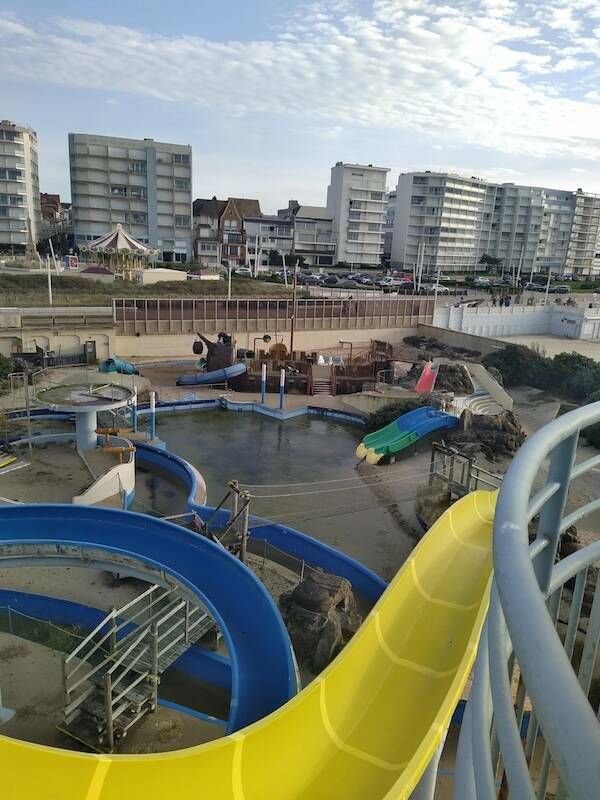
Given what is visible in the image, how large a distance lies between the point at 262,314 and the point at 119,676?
27.1m

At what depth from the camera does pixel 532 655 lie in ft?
4.54

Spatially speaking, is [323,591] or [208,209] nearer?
[323,591]

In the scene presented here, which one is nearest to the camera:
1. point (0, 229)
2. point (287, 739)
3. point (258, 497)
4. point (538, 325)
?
point (287, 739)

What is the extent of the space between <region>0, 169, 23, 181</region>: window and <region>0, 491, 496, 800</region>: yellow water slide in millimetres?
69239

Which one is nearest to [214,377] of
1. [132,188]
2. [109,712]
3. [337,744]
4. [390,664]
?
[109,712]

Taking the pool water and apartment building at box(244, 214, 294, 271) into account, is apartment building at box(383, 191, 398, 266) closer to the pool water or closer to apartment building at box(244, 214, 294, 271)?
apartment building at box(244, 214, 294, 271)

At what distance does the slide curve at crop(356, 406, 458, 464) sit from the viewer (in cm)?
1964

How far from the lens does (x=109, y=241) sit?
155 ft

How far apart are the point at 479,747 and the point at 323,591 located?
8767 millimetres

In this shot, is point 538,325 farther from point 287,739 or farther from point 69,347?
point 287,739

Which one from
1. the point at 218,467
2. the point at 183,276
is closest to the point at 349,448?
the point at 218,467

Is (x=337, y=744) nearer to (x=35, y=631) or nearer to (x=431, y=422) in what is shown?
(x=35, y=631)

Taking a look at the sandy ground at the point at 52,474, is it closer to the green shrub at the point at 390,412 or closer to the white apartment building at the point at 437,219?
the green shrub at the point at 390,412

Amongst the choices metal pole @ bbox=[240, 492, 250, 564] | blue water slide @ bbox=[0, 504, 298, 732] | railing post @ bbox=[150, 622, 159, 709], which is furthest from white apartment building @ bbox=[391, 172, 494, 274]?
railing post @ bbox=[150, 622, 159, 709]
